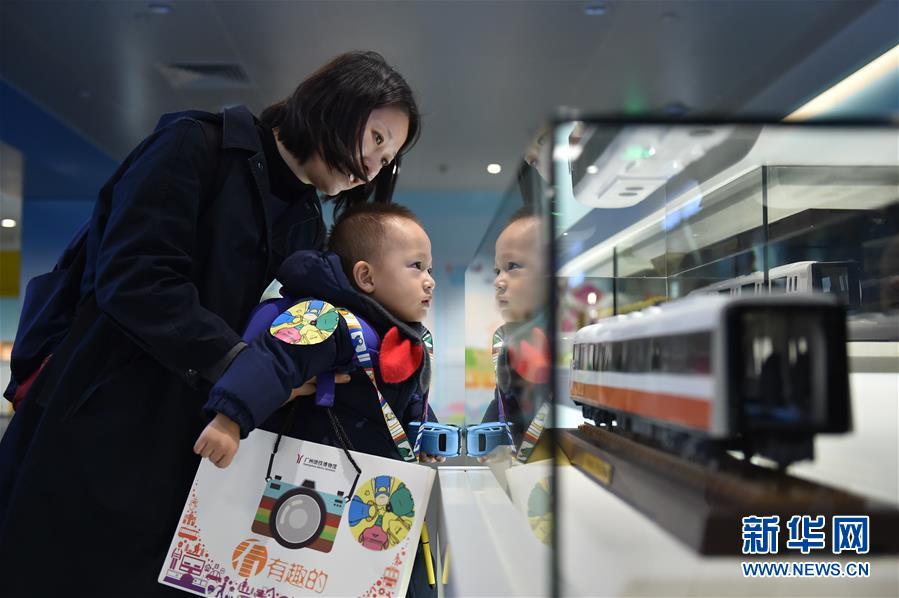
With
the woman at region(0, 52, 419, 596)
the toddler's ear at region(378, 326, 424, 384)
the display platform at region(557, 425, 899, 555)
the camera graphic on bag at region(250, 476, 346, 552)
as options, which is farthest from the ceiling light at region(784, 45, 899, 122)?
the display platform at region(557, 425, 899, 555)

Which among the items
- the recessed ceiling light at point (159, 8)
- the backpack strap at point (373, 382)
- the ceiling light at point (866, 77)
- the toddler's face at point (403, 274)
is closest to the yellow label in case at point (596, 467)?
the backpack strap at point (373, 382)

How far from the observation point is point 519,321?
21.9 inches

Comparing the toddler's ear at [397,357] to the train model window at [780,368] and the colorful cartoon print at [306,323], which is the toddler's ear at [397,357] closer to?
the colorful cartoon print at [306,323]

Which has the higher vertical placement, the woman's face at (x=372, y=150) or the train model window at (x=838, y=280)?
the woman's face at (x=372, y=150)

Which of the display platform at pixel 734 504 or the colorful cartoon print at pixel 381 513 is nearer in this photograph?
the display platform at pixel 734 504

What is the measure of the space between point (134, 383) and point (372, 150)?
1.48 ft

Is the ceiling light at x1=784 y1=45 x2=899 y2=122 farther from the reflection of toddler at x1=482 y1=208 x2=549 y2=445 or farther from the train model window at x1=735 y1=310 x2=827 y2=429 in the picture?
the train model window at x1=735 y1=310 x2=827 y2=429

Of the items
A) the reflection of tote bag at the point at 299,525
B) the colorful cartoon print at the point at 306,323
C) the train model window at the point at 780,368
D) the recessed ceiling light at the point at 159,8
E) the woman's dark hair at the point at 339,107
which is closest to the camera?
the train model window at the point at 780,368

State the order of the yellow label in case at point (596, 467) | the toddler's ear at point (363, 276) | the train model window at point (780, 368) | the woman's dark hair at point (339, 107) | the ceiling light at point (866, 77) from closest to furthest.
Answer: the train model window at point (780, 368) → the yellow label in case at point (596, 467) → the woman's dark hair at point (339, 107) → the toddler's ear at point (363, 276) → the ceiling light at point (866, 77)

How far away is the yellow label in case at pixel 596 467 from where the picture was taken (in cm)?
45

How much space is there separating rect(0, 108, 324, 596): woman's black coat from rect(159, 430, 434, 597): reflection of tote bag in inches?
4.5

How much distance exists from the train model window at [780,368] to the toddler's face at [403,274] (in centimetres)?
75

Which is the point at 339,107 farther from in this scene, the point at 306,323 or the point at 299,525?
the point at 299,525

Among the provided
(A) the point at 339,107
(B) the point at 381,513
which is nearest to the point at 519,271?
(B) the point at 381,513
